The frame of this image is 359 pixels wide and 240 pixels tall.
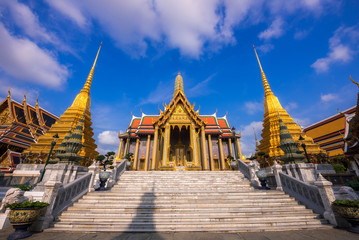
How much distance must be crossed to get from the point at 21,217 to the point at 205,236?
15.6 ft

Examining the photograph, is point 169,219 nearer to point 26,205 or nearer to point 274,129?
point 26,205

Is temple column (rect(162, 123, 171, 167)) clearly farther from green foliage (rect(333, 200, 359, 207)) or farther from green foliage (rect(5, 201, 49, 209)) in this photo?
green foliage (rect(333, 200, 359, 207))

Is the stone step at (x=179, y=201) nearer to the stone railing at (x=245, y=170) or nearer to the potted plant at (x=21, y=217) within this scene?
the potted plant at (x=21, y=217)

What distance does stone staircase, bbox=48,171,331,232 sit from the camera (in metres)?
4.42

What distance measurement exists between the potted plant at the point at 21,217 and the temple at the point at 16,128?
1845cm

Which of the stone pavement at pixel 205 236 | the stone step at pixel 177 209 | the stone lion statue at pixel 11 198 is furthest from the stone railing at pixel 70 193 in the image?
the stone pavement at pixel 205 236

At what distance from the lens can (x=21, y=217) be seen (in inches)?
148

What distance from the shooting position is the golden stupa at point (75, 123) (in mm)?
14184

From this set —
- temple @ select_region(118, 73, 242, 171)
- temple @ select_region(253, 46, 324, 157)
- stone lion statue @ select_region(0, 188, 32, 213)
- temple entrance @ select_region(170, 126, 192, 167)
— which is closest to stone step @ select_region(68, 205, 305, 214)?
stone lion statue @ select_region(0, 188, 32, 213)

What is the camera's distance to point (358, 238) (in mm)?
3619

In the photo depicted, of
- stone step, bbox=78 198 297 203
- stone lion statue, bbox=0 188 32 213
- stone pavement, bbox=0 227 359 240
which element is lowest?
stone pavement, bbox=0 227 359 240

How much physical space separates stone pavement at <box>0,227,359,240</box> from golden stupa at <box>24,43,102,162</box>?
12055 mm

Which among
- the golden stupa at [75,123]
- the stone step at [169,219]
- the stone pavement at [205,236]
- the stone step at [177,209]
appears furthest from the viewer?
the golden stupa at [75,123]

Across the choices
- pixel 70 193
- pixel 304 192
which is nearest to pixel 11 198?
pixel 70 193
